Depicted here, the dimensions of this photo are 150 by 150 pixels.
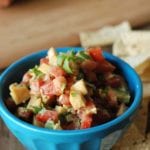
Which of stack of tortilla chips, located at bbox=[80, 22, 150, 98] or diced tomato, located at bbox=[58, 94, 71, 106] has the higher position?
diced tomato, located at bbox=[58, 94, 71, 106]

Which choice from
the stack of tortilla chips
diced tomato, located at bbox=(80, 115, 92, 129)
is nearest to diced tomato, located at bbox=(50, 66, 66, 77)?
diced tomato, located at bbox=(80, 115, 92, 129)

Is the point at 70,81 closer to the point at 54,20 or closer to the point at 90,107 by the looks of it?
the point at 90,107

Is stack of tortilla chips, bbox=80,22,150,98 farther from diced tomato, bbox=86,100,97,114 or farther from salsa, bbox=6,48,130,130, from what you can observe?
diced tomato, bbox=86,100,97,114

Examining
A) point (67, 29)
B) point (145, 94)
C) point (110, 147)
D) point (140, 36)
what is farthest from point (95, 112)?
point (67, 29)

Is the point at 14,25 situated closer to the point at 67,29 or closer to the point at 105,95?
the point at 67,29

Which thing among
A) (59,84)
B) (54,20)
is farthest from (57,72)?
(54,20)
